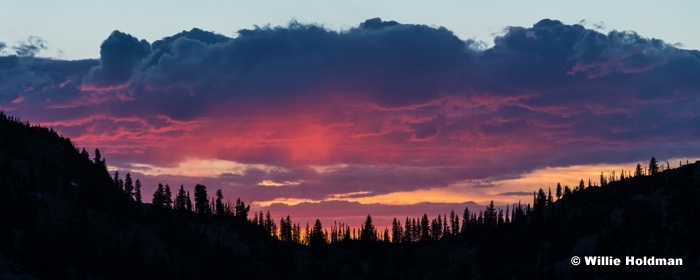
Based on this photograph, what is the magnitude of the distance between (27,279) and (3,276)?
202 inches

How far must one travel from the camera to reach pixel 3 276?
193375 mm

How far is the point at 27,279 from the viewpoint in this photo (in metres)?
196
